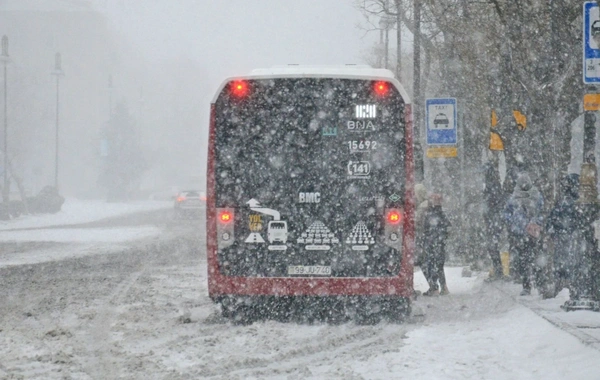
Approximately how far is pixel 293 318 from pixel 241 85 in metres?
3.02

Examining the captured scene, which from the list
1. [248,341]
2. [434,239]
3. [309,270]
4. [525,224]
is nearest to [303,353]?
[248,341]

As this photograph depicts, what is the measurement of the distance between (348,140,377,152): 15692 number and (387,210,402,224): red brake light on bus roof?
31.7 inches

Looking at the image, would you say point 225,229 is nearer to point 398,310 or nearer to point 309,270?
point 309,270

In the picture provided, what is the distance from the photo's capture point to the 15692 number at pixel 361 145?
12469 mm

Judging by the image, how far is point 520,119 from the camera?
18.4 meters

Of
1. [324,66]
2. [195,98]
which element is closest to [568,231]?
[324,66]

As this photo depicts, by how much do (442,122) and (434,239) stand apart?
4152 millimetres

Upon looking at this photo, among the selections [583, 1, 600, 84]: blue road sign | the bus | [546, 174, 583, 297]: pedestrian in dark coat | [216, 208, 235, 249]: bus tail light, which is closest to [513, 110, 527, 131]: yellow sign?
[546, 174, 583, 297]: pedestrian in dark coat

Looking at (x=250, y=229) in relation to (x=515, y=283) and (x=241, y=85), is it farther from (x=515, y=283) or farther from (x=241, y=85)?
(x=515, y=283)

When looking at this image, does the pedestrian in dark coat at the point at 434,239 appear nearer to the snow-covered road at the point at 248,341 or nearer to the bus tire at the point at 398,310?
the snow-covered road at the point at 248,341

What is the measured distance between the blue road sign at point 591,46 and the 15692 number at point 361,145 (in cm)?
252

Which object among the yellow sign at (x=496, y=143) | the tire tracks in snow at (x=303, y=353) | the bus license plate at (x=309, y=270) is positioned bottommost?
the tire tracks in snow at (x=303, y=353)

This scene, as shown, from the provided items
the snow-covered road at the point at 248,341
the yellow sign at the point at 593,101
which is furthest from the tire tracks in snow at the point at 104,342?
the yellow sign at the point at 593,101

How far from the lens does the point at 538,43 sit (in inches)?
696
